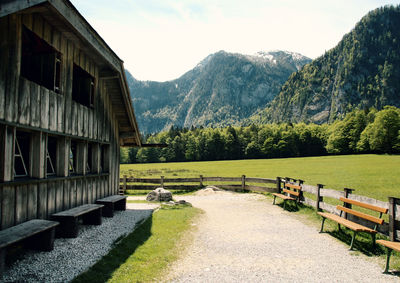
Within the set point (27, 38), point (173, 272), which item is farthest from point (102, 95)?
point (173, 272)

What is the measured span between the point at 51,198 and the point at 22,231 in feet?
6.32

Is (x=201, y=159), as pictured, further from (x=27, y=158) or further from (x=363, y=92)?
(x=363, y=92)

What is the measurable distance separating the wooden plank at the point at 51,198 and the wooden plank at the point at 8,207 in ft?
4.31

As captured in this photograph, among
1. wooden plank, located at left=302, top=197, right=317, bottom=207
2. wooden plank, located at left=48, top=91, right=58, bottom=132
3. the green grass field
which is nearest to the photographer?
wooden plank, located at left=48, top=91, right=58, bottom=132

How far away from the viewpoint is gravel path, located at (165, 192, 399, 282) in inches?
216

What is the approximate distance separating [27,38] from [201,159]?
85089 millimetres

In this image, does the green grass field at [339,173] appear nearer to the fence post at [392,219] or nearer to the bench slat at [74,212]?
the fence post at [392,219]

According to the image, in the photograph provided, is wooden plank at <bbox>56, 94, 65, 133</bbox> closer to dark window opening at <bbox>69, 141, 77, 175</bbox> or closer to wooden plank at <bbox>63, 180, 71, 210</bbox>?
wooden plank at <bbox>63, 180, 71, 210</bbox>

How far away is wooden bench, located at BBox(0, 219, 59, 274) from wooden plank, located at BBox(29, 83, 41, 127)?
7.44ft

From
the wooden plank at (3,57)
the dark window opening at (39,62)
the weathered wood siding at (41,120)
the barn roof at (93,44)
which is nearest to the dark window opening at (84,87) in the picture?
the weathered wood siding at (41,120)

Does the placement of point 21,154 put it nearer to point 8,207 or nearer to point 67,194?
point 8,207

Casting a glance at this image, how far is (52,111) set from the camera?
23.7ft

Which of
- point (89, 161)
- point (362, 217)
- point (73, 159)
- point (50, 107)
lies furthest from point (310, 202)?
point (50, 107)

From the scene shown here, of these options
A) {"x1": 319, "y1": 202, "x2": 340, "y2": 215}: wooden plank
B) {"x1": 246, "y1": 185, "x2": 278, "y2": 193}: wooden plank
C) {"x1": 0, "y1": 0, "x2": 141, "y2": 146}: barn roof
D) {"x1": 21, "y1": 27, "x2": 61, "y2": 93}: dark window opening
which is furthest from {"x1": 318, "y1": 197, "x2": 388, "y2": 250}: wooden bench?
{"x1": 246, "y1": 185, "x2": 278, "y2": 193}: wooden plank
